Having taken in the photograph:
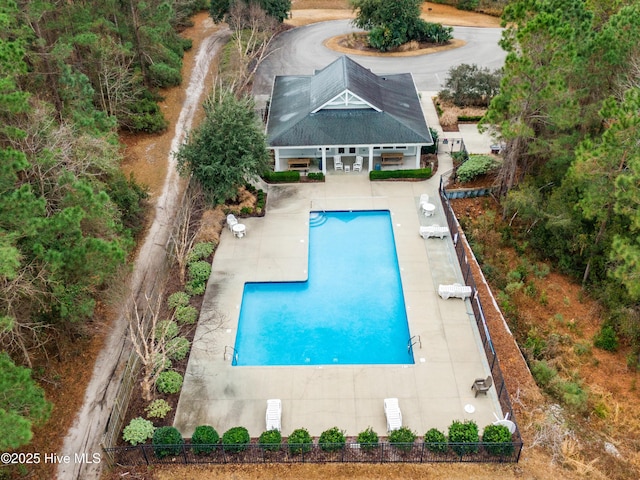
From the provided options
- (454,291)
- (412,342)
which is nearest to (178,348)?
(412,342)

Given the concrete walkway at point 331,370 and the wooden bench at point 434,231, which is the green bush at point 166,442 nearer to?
the concrete walkway at point 331,370

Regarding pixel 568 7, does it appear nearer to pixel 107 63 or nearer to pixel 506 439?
pixel 506 439

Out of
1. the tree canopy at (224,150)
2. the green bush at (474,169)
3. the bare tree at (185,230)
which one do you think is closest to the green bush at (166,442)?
the bare tree at (185,230)

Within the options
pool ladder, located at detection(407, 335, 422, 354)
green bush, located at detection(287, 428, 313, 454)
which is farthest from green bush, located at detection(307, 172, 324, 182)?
green bush, located at detection(287, 428, 313, 454)

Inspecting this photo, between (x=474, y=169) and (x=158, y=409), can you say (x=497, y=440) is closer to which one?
(x=158, y=409)

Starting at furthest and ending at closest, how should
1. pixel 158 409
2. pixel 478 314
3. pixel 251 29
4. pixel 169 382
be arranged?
pixel 251 29
pixel 478 314
pixel 169 382
pixel 158 409
